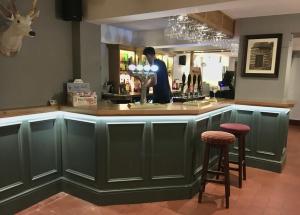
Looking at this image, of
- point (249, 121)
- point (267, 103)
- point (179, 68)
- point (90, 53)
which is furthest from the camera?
point (179, 68)

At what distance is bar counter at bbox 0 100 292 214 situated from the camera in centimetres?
267

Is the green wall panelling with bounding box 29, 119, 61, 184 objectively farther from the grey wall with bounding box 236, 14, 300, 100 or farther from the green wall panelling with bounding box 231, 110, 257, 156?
the grey wall with bounding box 236, 14, 300, 100

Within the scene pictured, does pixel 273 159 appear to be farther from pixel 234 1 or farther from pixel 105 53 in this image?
pixel 105 53

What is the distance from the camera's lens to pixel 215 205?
2891mm

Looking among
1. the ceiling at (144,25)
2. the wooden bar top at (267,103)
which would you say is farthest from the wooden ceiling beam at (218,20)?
the ceiling at (144,25)

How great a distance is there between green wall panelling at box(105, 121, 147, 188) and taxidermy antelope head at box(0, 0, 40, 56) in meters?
1.19

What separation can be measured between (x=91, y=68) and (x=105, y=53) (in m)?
2.77

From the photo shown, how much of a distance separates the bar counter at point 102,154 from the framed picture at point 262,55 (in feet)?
5.33

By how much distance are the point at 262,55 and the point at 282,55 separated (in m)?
0.29

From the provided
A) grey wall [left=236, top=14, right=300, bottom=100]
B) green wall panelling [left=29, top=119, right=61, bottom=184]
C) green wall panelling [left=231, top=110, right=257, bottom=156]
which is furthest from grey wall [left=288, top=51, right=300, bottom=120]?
green wall panelling [left=29, top=119, right=61, bottom=184]

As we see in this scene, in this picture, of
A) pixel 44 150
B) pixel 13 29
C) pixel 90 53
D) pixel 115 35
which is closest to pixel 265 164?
pixel 90 53

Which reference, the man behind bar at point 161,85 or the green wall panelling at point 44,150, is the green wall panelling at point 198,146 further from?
the green wall panelling at point 44,150

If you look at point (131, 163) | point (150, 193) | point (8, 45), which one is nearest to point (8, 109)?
point (8, 45)

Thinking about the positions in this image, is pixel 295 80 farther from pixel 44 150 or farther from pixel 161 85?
pixel 44 150
